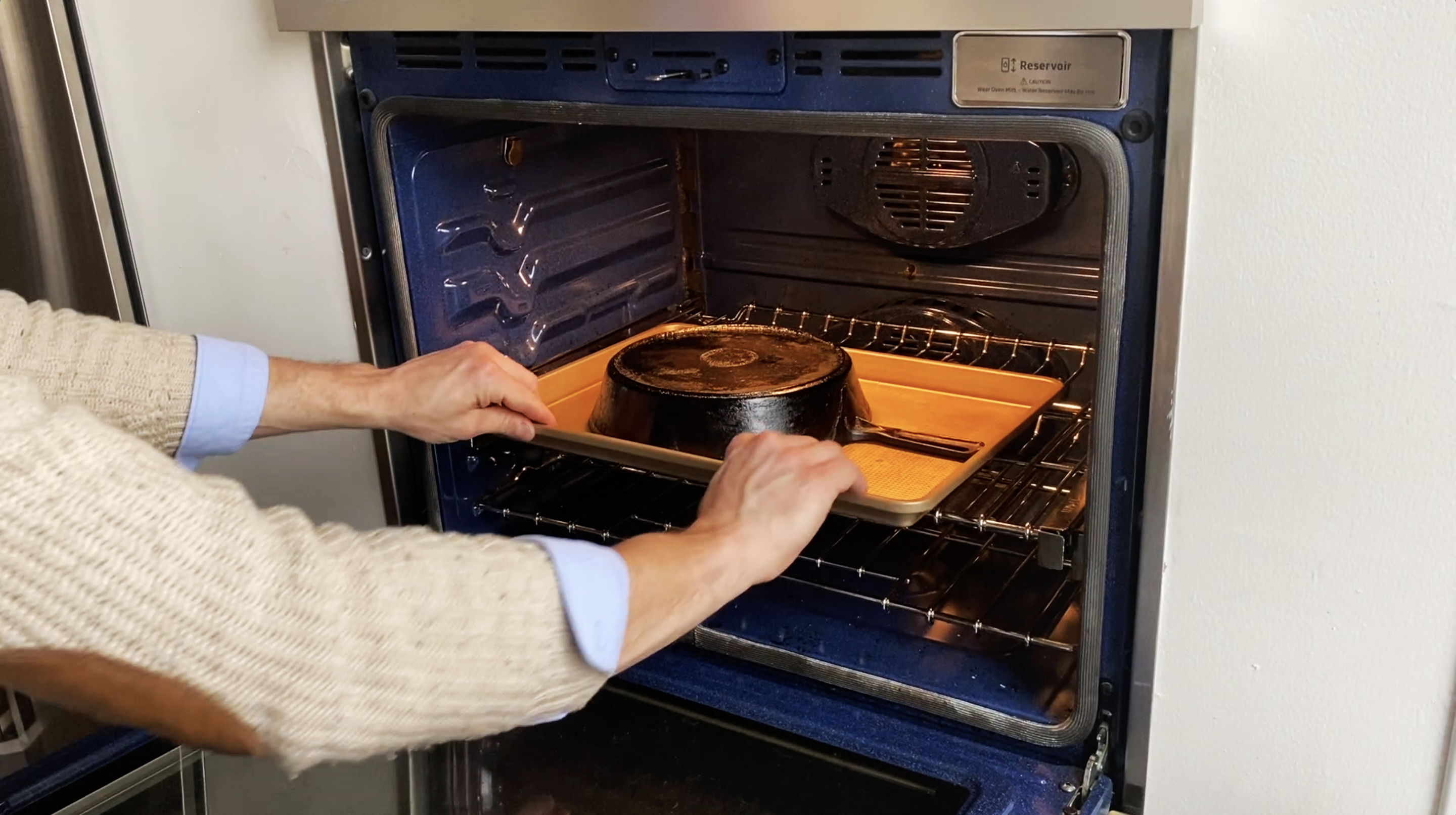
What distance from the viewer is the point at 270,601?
71 cm

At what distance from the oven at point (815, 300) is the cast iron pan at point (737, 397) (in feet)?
0.16

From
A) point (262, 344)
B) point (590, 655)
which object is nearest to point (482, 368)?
point (262, 344)

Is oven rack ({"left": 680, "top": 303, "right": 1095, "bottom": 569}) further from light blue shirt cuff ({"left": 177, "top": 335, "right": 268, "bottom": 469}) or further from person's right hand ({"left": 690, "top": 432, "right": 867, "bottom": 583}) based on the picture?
light blue shirt cuff ({"left": 177, "top": 335, "right": 268, "bottom": 469})

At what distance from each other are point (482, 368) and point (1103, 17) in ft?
2.12

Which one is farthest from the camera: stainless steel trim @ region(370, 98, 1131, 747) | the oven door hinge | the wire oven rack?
the wire oven rack

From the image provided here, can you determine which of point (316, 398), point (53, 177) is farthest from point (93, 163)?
point (316, 398)

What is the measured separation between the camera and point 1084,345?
1.42 metres

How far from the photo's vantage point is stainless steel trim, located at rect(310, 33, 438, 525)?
3.92 feet

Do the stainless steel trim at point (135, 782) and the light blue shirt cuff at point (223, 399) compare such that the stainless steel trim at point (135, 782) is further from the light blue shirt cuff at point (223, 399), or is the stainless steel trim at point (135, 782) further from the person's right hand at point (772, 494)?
the person's right hand at point (772, 494)

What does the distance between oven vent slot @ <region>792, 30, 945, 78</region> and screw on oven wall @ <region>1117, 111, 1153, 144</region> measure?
14 cm

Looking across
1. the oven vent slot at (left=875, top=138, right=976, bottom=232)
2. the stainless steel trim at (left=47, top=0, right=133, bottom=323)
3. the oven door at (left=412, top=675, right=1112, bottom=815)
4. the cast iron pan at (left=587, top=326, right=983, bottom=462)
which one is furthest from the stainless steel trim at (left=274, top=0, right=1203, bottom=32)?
the oven door at (left=412, top=675, right=1112, bottom=815)

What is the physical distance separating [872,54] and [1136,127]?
0.68 feet

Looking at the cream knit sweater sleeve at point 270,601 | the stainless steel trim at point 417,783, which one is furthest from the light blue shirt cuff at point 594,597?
the stainless steel trim at point 417,783

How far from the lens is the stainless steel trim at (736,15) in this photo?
0.79m
